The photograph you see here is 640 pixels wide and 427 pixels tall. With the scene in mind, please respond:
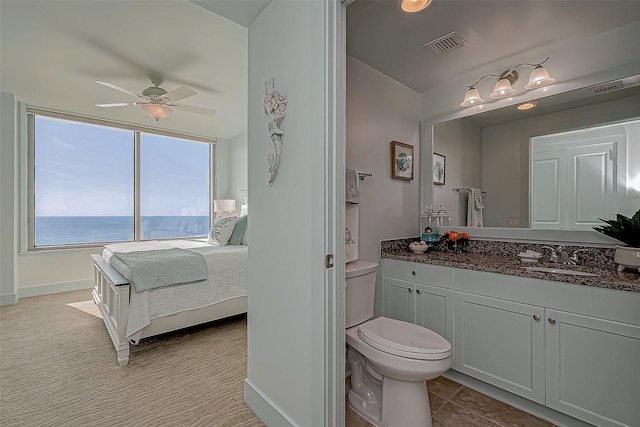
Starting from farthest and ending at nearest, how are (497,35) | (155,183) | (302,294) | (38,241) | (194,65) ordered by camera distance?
(155,183), (38,241), (194,65), (497,35), (302,294)

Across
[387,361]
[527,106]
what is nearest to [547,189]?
[527,106]

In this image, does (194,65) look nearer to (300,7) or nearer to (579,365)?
(300,7)

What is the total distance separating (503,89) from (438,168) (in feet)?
2.53

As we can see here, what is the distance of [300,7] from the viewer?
4.67ft

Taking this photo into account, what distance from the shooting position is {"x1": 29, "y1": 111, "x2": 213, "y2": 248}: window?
4320 millimetres

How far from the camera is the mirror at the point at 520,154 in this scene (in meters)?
1.85

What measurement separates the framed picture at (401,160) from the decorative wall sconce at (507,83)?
0.58 meters

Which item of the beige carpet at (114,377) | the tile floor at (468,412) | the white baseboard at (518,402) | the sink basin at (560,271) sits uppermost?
the sink basin at (560,271)

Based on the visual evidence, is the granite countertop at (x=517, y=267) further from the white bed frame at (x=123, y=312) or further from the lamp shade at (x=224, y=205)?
the lamp shade at (x=224, y=205)

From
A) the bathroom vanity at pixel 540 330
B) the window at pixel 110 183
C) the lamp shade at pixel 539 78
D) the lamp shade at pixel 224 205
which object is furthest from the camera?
the lamp shade at pixel 224 205

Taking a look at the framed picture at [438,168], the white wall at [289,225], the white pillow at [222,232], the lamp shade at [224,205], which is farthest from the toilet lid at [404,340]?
the lamp shade at [224,205]

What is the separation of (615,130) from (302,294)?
219 cm

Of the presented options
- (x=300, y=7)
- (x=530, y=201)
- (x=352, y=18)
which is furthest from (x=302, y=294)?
(x=530, y=201)

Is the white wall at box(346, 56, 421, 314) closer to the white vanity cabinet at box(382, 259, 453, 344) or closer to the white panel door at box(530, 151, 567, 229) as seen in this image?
the white vanity cabinet at box(382, 259, 453, 344)
